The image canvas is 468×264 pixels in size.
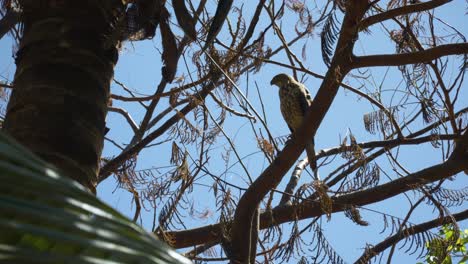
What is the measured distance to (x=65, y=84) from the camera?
5.47 feet

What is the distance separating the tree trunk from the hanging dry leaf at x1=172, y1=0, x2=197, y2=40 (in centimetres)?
33

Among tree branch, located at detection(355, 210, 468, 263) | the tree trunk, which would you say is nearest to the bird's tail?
tree branch, located at detection(355, 210, 468, 263)

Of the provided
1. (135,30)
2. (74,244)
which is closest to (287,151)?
(135,30)

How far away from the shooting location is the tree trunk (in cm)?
157

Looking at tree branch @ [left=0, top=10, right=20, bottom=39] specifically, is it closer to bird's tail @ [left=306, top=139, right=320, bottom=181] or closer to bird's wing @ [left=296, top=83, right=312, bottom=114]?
bird's tail @ [left=306, top=139, right=320, bottom=181]

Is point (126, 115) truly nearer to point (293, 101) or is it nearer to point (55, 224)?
point (293, 101)

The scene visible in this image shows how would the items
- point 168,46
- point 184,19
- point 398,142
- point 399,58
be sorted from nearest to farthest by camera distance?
point 184,19 < point 168,46 < point 399,58 < point 398,142

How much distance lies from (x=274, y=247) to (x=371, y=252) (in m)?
0.58

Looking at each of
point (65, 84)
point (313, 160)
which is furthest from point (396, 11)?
point (313, 160)

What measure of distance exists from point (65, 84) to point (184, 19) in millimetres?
686

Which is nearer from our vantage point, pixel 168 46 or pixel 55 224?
pixel 55 224

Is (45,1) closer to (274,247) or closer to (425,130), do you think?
(274,247)

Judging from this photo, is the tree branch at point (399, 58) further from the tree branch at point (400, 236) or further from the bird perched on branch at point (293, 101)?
the bird perched on branch at point (293, 101)

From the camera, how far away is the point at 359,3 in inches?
99.4
